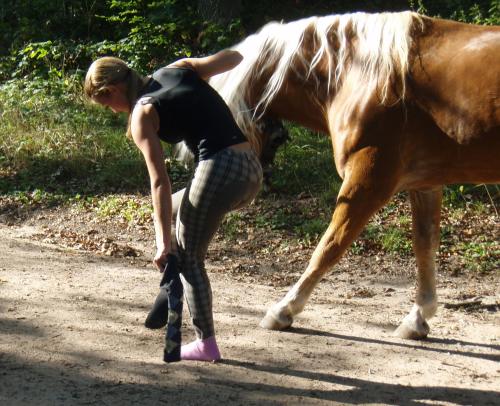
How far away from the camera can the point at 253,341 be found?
4.85 m

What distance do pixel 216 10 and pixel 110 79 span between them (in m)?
7.91

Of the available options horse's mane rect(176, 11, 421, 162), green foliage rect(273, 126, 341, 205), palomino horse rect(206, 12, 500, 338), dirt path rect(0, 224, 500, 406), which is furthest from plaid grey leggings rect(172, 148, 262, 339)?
green foliage rect(273, 126, 341, 205)

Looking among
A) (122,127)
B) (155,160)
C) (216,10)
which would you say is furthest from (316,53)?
(216,10)

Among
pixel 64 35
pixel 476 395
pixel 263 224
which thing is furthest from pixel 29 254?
pixel 64 35

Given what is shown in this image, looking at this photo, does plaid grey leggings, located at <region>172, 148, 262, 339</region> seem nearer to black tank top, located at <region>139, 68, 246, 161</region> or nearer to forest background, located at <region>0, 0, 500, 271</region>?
black tank top, located at <region>139, 68, 246, 161</region>

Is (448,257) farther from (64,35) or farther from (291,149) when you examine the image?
(64,35)

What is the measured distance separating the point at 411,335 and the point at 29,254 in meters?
3.36

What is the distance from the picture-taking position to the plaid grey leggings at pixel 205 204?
414 cm

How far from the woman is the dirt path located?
1.38 ft

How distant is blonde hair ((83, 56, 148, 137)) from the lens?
403 centimetres

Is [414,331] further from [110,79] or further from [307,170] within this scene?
[307,170]

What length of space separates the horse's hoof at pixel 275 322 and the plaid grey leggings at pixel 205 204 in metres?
0.86

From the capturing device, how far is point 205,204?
4.14 meters

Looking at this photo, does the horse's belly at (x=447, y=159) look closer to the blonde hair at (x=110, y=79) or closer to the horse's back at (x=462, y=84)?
the horse's back at (x=462, y=84)
